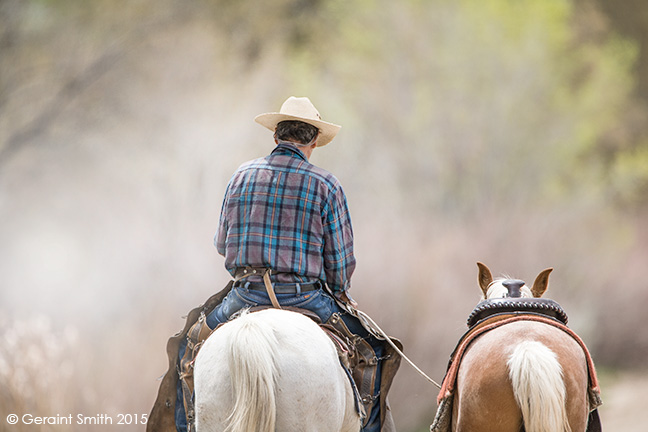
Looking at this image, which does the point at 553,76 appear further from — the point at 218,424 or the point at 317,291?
the point at 218,424

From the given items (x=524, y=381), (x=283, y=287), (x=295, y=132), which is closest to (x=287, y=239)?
(x=283, y=287)

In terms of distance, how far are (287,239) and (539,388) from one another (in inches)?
46.0

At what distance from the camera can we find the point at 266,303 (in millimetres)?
3012

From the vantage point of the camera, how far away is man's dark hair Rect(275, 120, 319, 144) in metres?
3.26

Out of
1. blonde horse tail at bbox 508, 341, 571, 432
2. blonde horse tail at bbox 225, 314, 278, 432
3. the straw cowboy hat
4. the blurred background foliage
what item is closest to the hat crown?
the straw cowboy hat

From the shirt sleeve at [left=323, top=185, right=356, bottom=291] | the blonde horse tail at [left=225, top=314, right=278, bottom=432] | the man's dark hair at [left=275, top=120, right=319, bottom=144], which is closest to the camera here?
the blonde horse tail at [left=225, top=314, right=278, bottom=432]

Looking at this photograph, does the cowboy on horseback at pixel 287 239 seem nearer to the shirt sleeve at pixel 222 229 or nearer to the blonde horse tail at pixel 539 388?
the shirt sleeve at pixel 222 229

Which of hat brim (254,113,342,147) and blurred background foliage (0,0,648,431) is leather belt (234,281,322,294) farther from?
blurred background foliage (0,0,648,431)

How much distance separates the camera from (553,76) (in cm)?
806

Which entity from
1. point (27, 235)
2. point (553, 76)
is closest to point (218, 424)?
point (27, 235)

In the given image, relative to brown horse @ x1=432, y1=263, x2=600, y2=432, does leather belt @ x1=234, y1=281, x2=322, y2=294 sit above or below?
above

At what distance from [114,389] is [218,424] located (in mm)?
3936

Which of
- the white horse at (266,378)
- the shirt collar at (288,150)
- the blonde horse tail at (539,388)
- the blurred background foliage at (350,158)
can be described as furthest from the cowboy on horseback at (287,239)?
the blurred background foliage at (350,158)

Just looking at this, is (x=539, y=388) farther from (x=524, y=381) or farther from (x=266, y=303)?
(x=266, y=303)
